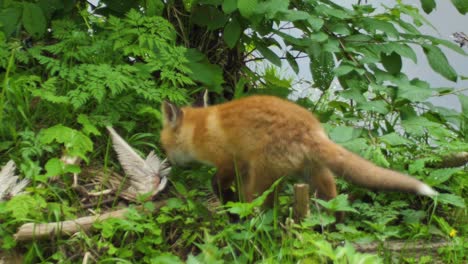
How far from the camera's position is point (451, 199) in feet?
19.4

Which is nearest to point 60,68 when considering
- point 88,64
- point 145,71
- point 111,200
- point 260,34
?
point 88,64

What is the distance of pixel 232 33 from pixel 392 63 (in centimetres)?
135

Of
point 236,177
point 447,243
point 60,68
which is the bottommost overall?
point 447,243

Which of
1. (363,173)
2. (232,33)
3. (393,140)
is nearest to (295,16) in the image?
(232,33)

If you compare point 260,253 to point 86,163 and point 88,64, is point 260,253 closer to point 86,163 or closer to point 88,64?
point 86,163

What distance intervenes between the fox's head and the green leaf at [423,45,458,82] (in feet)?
7.12

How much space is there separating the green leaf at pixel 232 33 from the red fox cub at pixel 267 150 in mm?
1032

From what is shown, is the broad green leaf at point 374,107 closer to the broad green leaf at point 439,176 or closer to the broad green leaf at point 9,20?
the broad green leaf at point 439,176

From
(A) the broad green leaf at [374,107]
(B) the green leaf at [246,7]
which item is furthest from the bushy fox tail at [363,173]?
(B) the green leaf at [246,7]

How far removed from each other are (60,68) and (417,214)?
300 centimetres

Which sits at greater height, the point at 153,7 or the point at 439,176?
the point at 153,7

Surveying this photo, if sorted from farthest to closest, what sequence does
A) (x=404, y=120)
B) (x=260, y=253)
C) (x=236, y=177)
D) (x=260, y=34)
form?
(x=260, y=34), (x=404, y=120), (x=236, y=177), (x=260, y=253)

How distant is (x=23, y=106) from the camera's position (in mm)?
6637

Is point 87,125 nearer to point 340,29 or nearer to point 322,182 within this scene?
point 322,182
